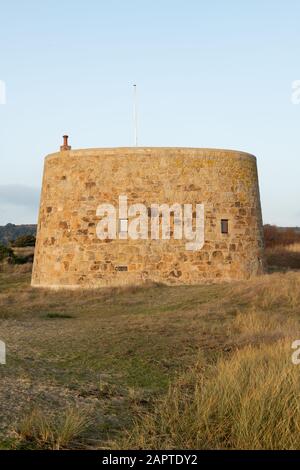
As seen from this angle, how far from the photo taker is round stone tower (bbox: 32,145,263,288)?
19.5 meters

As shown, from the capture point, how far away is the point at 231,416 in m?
5.80

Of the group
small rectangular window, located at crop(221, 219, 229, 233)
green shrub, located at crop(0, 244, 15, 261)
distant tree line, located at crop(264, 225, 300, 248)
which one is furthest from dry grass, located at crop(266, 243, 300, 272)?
green shrub, located at crop(0, 244, 15, 261)

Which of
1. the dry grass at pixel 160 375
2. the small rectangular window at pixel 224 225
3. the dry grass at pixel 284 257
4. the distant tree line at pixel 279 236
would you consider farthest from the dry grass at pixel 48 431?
the distant tree line at pixel 279 236

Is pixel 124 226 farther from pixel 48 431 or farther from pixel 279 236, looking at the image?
pixel 279 236

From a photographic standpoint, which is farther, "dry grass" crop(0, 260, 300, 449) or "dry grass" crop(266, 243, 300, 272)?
"dry grass" crop(266, 243, 300, 272)

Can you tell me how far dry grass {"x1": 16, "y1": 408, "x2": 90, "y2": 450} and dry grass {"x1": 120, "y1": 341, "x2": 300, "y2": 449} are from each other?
47cm

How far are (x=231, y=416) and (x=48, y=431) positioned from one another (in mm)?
1729

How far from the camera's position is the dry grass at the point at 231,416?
5.35m

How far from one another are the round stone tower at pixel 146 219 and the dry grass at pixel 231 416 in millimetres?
12588

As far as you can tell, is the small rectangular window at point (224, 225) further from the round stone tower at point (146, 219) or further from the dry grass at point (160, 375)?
the dry grass at point (160, 375)

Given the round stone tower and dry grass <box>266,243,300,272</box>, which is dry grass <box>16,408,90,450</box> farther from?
dry grass <box>266,243,300,272</box>

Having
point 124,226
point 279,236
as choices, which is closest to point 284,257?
point 124,226

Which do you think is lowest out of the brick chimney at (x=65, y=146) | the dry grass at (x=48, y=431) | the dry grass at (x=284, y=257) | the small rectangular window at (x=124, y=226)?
the dry grass at (x=48, y=431)

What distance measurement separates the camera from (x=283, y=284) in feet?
53.3
